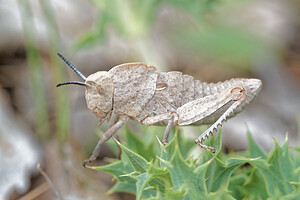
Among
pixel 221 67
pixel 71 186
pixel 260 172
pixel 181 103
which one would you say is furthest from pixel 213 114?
pixel 221 67

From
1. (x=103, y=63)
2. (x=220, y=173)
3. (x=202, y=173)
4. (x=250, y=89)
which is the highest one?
(x=103, y=63)

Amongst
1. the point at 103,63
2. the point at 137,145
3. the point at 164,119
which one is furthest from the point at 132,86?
the point at 103,63

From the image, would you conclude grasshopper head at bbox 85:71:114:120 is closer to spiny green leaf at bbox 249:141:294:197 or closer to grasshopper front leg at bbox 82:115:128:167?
grasshopper front leg at bbox 82:115:128:167

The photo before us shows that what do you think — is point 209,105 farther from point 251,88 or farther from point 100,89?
point 100,89

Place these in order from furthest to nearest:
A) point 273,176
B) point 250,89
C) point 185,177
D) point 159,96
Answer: point 159,96, point 250,89, point 273,176, point 185,177

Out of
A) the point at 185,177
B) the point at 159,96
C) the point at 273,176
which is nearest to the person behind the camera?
the point at 185,177

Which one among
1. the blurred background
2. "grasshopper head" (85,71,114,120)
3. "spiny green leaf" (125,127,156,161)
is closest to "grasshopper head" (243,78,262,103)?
"spiny green leaf" (125,127,156,161)
